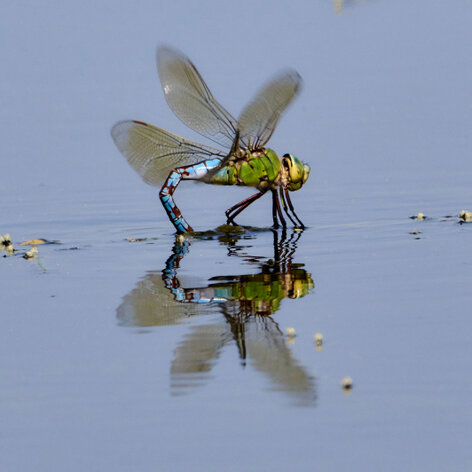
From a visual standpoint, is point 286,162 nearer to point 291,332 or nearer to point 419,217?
point 419,217

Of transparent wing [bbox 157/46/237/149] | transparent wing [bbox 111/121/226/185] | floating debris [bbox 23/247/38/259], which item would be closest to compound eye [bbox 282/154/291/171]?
transparent wing [bbox 157/46/237/149]

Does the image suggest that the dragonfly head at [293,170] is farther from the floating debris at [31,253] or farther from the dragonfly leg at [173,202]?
the floating debris at [31,253]

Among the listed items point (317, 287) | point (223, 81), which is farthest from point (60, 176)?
point (317, 287)

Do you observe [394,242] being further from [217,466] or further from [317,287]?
[217,466]

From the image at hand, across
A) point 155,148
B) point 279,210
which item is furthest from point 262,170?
point 155,148

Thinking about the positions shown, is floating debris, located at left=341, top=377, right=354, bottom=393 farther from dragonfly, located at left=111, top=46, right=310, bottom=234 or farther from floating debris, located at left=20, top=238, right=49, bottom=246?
floating debris, located at left=20, top=238, right=49, bottom=246

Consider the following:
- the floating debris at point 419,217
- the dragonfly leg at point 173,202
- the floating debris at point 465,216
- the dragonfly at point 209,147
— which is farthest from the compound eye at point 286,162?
the floating debris at point 465,216

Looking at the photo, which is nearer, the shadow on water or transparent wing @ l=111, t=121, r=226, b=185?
the shadow on water
